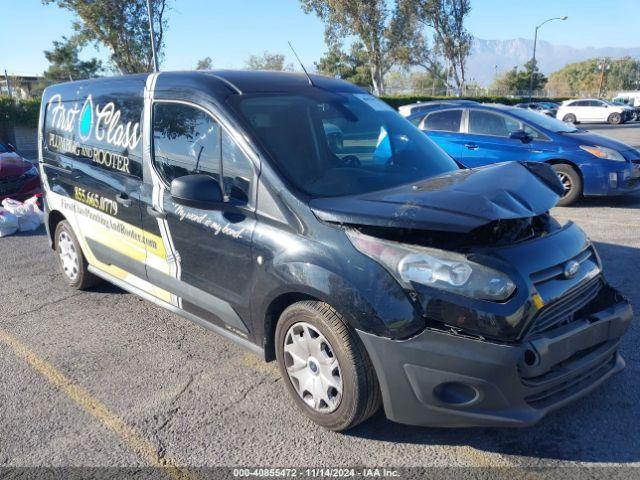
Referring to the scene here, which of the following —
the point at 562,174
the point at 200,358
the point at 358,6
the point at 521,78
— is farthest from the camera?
the point at 521,78

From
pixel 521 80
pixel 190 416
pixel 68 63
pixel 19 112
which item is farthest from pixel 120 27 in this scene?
pixel 521 80

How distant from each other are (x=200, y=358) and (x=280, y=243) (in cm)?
138

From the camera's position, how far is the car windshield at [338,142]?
3229 millimetres

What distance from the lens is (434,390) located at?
8.38 feet

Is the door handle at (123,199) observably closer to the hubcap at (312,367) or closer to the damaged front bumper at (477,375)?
the hubcap at (312,367)

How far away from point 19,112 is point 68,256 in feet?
64.9

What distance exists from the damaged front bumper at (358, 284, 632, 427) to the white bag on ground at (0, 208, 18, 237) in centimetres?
688

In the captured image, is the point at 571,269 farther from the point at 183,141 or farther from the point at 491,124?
the point at 491,124

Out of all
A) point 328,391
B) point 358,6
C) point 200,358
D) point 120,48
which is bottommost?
point 200,358

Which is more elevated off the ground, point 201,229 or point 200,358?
point 201,229

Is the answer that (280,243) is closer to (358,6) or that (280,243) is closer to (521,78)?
(358,6)

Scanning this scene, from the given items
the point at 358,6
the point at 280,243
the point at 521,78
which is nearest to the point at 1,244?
the point at 280,243

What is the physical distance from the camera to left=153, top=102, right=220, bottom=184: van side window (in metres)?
3.41

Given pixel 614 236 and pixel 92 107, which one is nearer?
pixel 92 107
